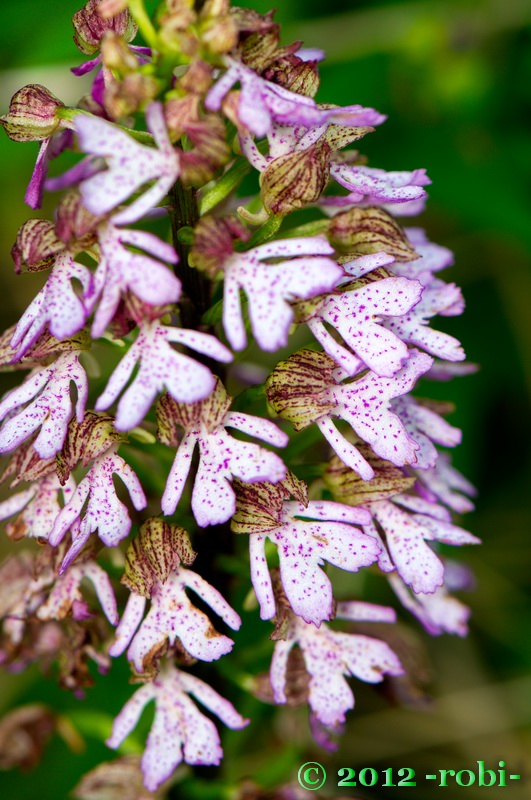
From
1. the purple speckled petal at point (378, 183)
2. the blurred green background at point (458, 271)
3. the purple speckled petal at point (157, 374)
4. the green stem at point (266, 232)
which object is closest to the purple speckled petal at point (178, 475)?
the purple speckled petal at point (157, 374)

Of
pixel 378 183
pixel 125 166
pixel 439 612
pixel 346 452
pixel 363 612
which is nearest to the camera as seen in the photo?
pixel 125 166

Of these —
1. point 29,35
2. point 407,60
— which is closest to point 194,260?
point 29,35

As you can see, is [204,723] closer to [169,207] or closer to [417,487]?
[417,487]

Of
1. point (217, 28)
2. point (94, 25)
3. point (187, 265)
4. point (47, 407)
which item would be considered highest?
point (94, 25)

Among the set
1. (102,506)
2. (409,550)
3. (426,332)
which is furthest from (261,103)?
(409,550)

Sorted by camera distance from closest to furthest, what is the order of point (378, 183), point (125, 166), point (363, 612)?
point (125, 166)
point (378, 183)
point (363, 612)

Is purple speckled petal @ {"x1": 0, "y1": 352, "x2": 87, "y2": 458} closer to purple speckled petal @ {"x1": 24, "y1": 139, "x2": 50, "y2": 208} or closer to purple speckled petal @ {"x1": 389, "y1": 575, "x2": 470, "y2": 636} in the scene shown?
purple speckled petal @ {"x1": 24, "y1": 139, "x2": 50, "y2": 208}

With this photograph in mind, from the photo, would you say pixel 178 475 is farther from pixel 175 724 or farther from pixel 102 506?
pixel 175 724
